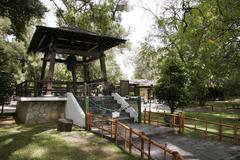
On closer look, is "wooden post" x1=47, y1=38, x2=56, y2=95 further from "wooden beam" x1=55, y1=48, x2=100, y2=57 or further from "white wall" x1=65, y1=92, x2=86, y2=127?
"white wall" x1=65, y1=92, x2=86, y2=127

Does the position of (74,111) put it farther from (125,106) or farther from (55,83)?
(125,106)

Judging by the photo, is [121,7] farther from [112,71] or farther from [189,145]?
[112,71]

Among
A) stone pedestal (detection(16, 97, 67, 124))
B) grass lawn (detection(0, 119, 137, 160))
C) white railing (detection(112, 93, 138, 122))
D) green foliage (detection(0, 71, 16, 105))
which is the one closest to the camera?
grass lawn (detection(0, 119, 137, 160))

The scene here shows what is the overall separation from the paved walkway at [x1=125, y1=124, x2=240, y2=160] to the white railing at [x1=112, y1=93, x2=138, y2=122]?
5.98ft

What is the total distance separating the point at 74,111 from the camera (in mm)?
14492

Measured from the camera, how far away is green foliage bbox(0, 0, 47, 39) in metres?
14.9

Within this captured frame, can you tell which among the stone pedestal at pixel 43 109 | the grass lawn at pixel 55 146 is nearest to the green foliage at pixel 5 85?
the stone pedestal at pixel 43 109

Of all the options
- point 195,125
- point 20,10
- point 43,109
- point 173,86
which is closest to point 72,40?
point 20,10

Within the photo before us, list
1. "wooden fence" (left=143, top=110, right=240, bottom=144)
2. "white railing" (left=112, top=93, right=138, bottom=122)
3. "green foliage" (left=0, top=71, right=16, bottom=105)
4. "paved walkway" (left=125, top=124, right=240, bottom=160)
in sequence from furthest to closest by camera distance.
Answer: "green foliage" (left=0, top=71, right=16, bottom=105) → "white railing" (left=112, top=93, right=138, bottom=122) → "wooden fence" (left=143, top=110, right=240, bottom=144) → "paved walkway" (left=125, top=124, right=240, bottom=160)

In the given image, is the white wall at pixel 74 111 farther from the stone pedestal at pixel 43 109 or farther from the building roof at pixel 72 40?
the building roof at pixel 72 40

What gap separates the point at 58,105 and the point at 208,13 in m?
11.2

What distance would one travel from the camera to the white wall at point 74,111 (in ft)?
45.1

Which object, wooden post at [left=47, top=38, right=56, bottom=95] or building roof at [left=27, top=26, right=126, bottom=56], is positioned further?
building roof at [left=27, top=26, right=126, bottom=56]


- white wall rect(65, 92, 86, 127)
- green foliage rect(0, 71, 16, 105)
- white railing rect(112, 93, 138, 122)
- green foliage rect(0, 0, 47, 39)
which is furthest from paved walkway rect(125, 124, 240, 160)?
green foliage rect(0, 71, 16, 105)
